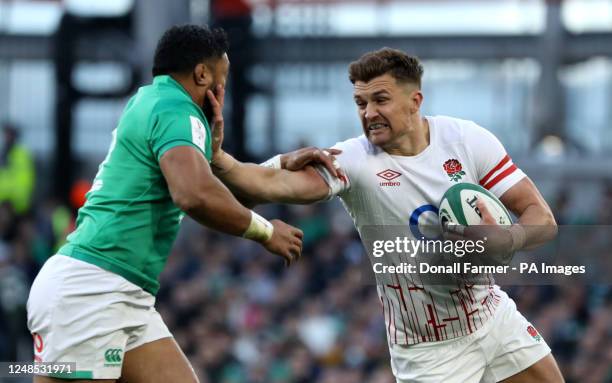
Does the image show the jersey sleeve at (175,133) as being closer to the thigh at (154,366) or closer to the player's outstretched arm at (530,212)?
the thigh at (154,366)

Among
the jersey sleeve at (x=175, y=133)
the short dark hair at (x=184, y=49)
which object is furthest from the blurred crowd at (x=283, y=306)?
the jersey sleeve at (x=175, y=133)

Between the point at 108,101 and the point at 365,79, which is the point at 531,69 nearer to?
the point at 108,101

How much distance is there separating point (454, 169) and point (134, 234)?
1918mm

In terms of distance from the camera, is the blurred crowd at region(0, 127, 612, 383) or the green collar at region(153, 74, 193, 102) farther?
the blurred crowd at region(0, 127, 612, 383)

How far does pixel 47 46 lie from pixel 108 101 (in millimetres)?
2743

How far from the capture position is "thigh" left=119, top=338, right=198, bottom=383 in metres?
5.77

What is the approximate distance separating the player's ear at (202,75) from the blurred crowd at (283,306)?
18.0 ft

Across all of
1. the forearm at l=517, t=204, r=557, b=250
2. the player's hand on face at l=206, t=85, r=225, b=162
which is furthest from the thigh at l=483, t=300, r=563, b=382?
the player's hand on face at l=206, t=85, r=225, b=162

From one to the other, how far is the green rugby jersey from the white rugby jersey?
1.10 metres

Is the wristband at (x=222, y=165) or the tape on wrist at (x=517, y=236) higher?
the wristband at (x=222, y=165)

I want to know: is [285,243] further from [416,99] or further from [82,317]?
[416,99]

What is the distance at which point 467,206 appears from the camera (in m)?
5.96

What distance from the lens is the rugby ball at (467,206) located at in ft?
19.4

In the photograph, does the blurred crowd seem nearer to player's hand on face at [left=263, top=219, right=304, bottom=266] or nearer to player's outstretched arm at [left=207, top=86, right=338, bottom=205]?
player's outstretched arm at [left=207, top=86, right=338, bottom=205]
